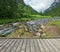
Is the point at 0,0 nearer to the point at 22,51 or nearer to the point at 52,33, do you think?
the point at 52,33

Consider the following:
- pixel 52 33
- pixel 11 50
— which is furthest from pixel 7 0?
pixel 11 50

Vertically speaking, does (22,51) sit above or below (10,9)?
above

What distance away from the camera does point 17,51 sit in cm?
622

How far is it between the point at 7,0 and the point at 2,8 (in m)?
3.91

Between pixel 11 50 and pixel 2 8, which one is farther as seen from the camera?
pixel 2 8

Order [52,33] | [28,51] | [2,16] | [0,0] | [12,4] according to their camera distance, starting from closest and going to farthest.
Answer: [28,51] < [52,33] < [2,16] < [0,0] < [12,4]

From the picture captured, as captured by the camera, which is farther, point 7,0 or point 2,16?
point 7,0

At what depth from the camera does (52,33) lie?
16.3 meters

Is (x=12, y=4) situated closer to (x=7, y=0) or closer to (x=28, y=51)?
(x=7, y=0)

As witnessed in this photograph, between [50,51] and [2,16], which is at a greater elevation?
[50,51]

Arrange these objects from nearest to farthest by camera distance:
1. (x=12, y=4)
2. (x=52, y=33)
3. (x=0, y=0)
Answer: (x=52, y=33), (x=0, y=0), (x=12, y=4)

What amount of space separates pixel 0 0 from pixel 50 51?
27886 millimetres

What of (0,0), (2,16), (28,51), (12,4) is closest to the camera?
(28,51)

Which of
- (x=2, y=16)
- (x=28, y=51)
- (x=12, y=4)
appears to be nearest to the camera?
(x=28, y=51)
